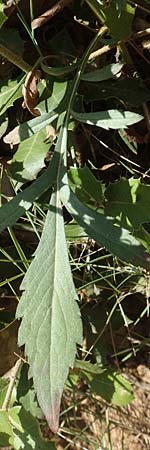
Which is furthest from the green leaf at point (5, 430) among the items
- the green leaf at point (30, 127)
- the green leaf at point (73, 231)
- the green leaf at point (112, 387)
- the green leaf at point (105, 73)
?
the green leaf at point (105, 73)

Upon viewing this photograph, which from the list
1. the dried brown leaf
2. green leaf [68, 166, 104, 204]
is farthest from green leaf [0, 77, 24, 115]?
green leaf [68, 166, 104, 204]

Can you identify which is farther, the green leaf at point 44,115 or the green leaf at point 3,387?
the green leaf at point 3,387

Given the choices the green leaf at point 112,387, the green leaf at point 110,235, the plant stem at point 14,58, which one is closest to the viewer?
the green leaf at point 110,235

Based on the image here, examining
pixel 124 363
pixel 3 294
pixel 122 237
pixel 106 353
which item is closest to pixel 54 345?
pixel 122 237

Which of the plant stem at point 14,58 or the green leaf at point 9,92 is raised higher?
the plant stem at point 14,58

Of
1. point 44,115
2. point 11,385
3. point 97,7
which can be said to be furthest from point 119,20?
point 11,385

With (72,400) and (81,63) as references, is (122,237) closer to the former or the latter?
(81,63)

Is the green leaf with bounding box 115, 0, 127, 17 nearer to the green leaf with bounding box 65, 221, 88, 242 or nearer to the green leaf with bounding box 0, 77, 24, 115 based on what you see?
the green leaf with bounding box 0, 77, 24, 115

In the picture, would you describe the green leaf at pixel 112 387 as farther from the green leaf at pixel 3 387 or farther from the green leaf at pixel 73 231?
the green leaf at pixel 73 231
